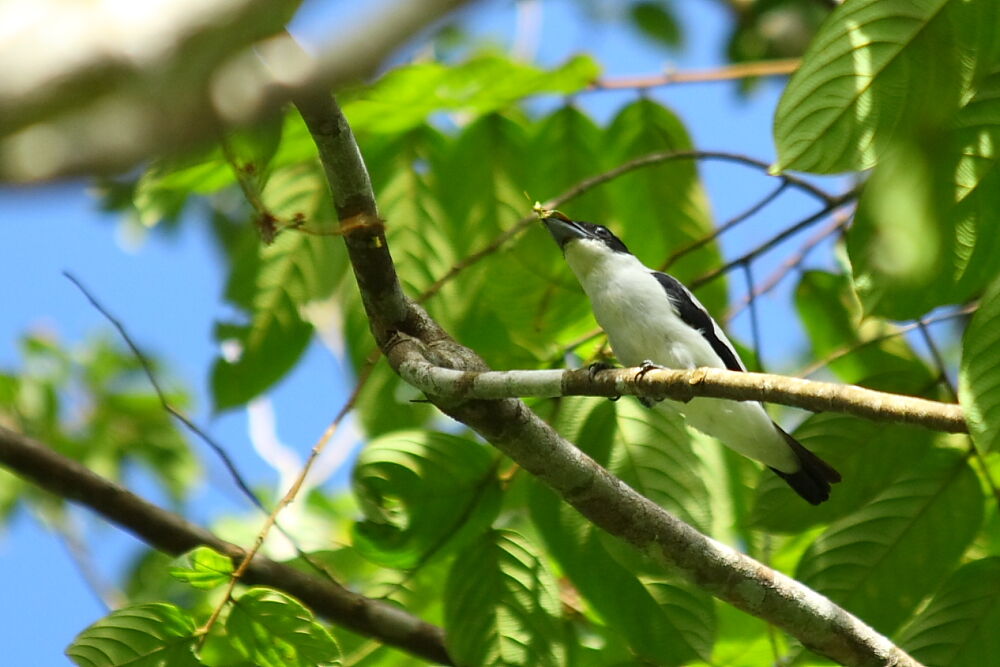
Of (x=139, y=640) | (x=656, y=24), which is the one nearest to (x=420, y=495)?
(x=139, y=640)

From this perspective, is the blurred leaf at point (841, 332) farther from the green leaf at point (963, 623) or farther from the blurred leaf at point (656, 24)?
the blurred leaf at point (656, 24)

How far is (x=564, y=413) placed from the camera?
10.7 ft

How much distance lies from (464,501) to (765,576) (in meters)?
0.87

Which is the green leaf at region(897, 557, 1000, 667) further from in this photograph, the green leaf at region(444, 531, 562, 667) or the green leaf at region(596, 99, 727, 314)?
the green leaf at region(596, 99, 727, 314)

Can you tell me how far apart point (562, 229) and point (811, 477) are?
1206 mm

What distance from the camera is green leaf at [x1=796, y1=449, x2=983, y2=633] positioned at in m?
2.89

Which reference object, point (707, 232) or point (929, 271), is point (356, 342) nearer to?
point (707, 232)

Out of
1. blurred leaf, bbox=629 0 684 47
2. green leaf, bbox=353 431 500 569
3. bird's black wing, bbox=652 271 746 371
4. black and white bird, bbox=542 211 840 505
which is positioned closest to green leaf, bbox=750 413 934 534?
black and white bird, bbox=542 211 840 505

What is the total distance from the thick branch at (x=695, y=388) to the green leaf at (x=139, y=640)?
32.5 inches

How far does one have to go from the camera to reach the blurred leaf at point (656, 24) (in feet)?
20.8

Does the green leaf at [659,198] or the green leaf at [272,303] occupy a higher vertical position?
the green leaf at [659,198]

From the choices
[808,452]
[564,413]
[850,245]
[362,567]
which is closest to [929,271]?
[850,245]

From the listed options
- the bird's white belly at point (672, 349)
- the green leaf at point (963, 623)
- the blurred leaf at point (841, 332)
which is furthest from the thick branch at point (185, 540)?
the blurred leaf at point (841, 332)

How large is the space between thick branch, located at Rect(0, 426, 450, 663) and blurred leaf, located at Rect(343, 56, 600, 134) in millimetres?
1514
